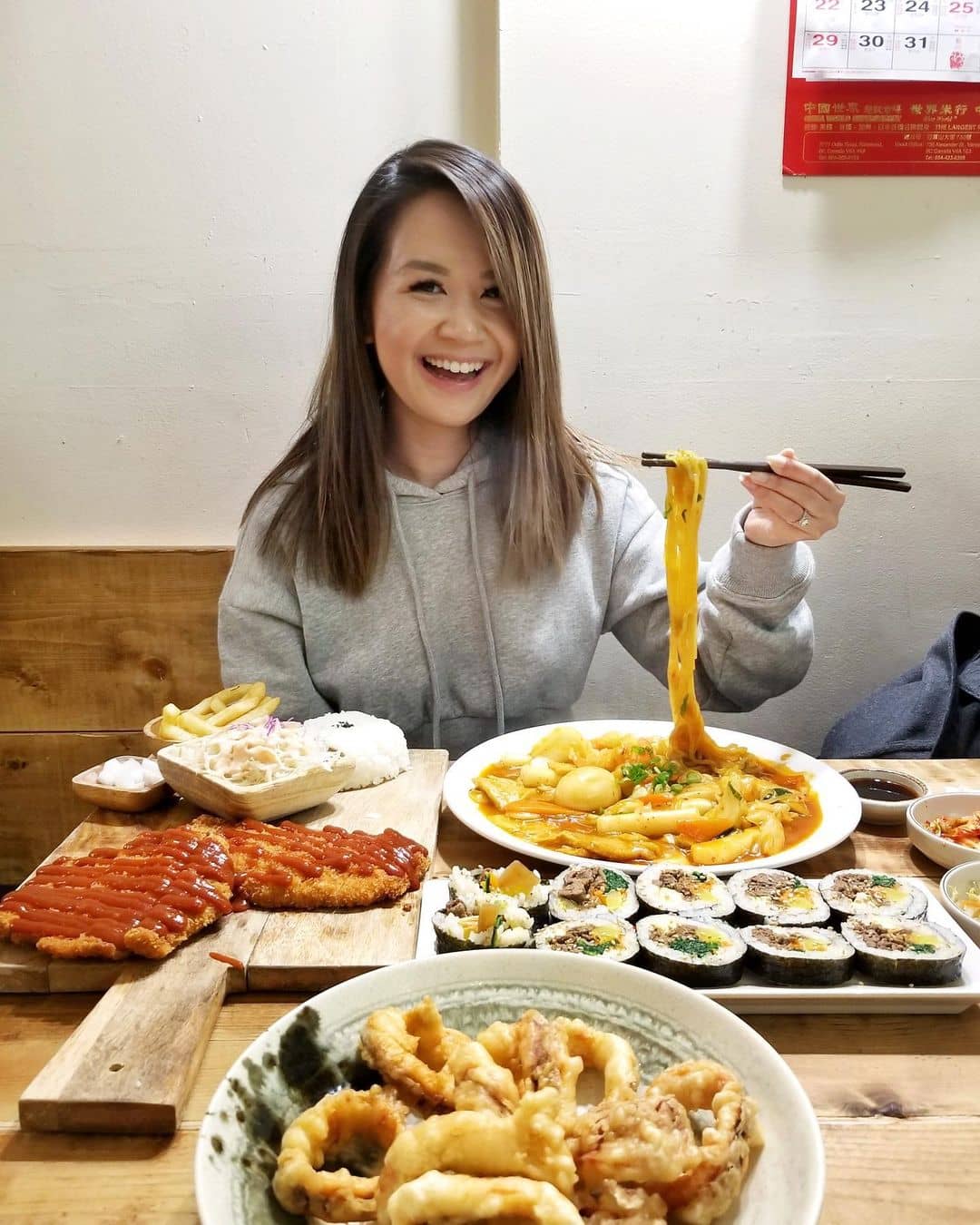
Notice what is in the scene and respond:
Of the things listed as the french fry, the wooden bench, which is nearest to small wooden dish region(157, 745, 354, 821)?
the french fry

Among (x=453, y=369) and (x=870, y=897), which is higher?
(x=453, y=369)

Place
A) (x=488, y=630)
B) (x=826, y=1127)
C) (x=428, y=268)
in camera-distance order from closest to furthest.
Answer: (x=826, y=1127) < (x=428, y=268) < (x=488, y=630)

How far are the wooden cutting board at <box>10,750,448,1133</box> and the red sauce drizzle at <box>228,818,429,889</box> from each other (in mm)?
53

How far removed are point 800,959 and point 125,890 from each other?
35.6 inches

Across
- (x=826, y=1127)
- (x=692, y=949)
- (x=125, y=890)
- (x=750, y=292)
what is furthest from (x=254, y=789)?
(x=750, y=292)

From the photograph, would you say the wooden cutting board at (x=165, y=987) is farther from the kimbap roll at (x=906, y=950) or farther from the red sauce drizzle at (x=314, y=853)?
the kimbap roll at (x=906, y=950)

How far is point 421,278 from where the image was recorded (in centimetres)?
226

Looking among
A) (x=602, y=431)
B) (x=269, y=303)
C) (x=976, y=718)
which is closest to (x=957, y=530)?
(x=976, y=718)

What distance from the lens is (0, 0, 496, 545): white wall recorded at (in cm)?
293

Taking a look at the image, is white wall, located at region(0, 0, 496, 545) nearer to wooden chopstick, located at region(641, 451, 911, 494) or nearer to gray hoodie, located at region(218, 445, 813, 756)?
gray hoodie, located at region(218, 445, 813, 756)

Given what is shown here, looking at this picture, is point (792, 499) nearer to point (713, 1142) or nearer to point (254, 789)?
point (254, 789)

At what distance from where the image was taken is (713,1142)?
78 centimetres

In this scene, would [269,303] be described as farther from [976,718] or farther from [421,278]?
[976,718]

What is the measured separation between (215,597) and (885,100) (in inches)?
102
